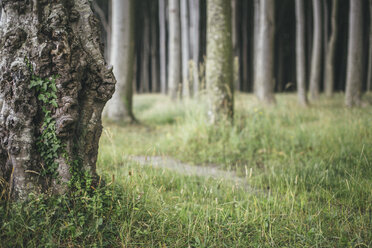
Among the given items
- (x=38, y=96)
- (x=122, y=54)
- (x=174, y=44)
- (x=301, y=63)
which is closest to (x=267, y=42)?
(x=301, y=63)

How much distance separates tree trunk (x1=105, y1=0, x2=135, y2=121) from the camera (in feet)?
22.2

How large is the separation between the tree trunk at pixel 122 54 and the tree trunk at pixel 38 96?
15.8 feet

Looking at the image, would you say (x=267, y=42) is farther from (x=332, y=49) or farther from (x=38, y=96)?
(x=38, y=96)

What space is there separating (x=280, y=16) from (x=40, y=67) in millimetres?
23268

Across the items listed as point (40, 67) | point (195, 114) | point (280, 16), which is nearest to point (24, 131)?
point (40, 67)

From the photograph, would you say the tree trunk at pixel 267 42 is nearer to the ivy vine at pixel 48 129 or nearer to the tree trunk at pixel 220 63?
the tree trunk at pixel 220 63

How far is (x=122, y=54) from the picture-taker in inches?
268

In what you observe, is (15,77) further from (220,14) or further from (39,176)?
(220,14)

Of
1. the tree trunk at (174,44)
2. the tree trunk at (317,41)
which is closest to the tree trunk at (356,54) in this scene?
the tree trunk at (317,41)

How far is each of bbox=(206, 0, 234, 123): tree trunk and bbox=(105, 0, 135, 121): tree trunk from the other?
2723 millimetres

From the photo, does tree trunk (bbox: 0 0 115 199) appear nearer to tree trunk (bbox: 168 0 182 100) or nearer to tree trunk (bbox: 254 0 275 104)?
tree trunk (bbox: 254 0 275 104)

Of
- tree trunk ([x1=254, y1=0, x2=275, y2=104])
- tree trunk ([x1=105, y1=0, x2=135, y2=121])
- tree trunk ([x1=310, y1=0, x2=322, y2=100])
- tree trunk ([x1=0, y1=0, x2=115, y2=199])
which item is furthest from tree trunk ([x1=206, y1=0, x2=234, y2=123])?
tree trunk ([x1=310, y1=0, x2=322, y2=100])

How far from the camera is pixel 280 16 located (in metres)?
21.6

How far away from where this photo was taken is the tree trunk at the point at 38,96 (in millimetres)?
1844
